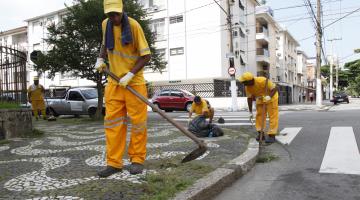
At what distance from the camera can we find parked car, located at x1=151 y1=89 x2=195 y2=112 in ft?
70.8

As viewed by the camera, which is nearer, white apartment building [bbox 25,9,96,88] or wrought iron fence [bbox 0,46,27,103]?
wrought iron fence [bbox 0,46,27,103]

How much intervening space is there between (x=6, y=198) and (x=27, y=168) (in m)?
1.34

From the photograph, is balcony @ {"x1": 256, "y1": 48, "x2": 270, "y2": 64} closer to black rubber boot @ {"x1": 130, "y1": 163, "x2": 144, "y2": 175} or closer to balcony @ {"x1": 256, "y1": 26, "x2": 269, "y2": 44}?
balcony @ {"x1": 256, "y1": 26, "x2": 269, "y2": 44}

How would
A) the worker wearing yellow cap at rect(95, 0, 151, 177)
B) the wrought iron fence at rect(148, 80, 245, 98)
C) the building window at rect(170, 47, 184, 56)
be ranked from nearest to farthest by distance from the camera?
the worker wearing yellow cap at rect(95, 0, 151, 177), the wrought iron fence at rect(148, 80, 245, 98), the building window at rect(170, 47, 184, 56)

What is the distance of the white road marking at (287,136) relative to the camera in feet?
24.3

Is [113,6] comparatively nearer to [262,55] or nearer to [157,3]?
[157,3]

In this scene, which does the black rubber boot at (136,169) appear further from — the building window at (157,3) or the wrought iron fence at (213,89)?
the building window at (157,3)

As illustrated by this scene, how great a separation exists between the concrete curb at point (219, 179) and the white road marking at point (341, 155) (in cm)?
99

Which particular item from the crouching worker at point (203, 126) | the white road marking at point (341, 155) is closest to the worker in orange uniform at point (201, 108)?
the crouching worker at point (203, 126)

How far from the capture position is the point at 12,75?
344 inches

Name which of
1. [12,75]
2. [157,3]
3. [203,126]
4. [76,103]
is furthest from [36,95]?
[157,3]

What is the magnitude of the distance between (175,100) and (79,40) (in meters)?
9.49

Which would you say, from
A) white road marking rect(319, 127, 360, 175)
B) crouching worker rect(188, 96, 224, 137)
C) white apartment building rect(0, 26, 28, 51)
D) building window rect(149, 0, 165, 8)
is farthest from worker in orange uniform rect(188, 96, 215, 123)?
white apartment building rect(0, 26, 28, 51)

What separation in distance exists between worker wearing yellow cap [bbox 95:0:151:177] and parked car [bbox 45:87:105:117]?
37.2 feet
